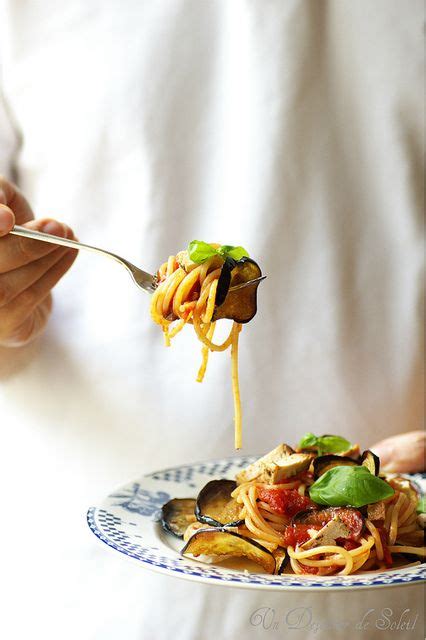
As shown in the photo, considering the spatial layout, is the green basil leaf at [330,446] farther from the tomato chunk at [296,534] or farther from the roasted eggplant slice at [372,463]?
the tomato chunk at [296,534]

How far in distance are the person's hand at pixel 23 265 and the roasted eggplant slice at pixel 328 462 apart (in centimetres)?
105

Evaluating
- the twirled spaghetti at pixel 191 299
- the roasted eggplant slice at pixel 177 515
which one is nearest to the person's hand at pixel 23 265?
the twirled spaghetti at pixel 191 299

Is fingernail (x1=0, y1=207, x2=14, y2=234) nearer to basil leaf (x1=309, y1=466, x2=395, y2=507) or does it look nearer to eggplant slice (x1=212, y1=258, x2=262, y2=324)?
eggplant slice (x1=212, y1=258, x2=262, y2=324)

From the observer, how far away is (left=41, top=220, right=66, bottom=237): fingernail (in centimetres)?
249

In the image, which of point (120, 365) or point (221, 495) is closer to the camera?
point (221, 495)

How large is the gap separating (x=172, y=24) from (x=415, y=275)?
1.42 meters

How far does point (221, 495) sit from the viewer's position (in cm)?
234

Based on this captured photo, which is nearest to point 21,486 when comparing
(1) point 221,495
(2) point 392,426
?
(1) point 221,495

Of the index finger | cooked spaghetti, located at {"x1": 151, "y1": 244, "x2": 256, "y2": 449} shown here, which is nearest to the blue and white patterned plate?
cooked spaghetti, located at {"x1": 151, "y1": 244, "x2": 256, "y2": 449}

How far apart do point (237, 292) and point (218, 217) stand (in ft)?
3.98

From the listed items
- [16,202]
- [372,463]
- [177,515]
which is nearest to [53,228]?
[16,202]

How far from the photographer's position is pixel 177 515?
229cm

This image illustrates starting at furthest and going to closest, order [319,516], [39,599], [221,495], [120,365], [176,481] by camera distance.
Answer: [120,365] → [39,599] → [176,481] → [221,495] → [319,516]

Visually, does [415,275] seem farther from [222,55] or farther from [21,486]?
[21,486]
